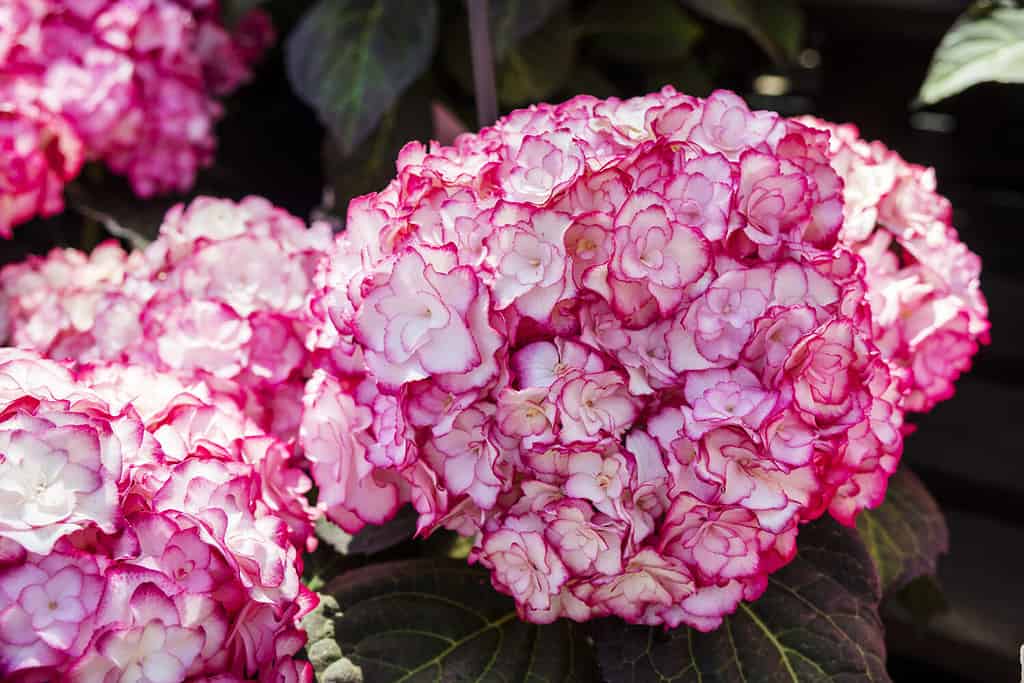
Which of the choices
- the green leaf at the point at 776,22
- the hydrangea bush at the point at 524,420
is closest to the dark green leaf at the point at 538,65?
the green leaf at the point at 776,22

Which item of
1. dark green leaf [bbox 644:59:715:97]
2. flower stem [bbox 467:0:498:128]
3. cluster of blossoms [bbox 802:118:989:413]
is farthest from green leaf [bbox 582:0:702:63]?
cluster of blossoms [bbox 802:118:989:413]

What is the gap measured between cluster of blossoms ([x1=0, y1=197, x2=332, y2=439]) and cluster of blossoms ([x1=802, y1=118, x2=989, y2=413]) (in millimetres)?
410

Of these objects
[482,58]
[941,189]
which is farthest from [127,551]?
[941,189]

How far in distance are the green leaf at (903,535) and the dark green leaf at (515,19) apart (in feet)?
2.07

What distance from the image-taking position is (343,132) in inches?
41.8

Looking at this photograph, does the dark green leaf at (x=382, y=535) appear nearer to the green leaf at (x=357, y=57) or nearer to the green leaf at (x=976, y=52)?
the green leaf at (x=357, y=57)

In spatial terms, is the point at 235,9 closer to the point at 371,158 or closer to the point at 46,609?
the point at 371,158

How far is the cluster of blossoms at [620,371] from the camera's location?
558mm

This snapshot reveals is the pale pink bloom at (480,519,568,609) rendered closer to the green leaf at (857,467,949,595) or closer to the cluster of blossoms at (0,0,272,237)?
the green leaf at (857,467,949,595)

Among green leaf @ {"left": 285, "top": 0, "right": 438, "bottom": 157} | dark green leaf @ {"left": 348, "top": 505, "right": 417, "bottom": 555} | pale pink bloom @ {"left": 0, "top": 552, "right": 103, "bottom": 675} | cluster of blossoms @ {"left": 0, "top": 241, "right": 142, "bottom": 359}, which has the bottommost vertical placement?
dark green leaf @ {"left": 348, "top": 505, "right": 417, "bottom": 555}

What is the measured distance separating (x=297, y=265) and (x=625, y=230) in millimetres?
331

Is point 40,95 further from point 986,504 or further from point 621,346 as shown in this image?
point 986,504

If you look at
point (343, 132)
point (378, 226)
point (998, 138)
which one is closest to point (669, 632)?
point (378, 226)

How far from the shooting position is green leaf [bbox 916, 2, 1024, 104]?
0.81 metres
